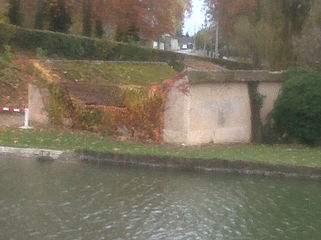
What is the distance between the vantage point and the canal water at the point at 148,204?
991 cm

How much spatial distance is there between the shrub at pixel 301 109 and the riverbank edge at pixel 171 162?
4952 mm

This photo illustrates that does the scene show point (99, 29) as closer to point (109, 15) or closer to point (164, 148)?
point (109, 15)

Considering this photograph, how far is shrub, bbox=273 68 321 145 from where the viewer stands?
20.5 meters

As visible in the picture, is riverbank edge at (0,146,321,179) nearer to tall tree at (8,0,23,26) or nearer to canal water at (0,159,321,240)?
canal water at (0,159,321,240)

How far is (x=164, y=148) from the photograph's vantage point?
18953mm

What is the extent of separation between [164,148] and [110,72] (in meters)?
10.4

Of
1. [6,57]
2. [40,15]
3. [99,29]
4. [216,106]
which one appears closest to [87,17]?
[99,29]

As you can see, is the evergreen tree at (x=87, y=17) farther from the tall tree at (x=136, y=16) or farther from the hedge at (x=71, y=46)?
the hedge at (x=71, y=46)

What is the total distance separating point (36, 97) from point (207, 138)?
705 cm

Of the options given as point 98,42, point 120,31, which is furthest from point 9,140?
point 120,31

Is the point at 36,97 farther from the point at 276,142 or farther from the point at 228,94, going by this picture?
the point at 276,142

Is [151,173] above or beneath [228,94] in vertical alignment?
beneath

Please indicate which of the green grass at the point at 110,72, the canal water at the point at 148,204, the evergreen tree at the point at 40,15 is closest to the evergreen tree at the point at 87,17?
the evergreen tree at the point at 40,15

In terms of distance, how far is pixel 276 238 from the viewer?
385 inches
